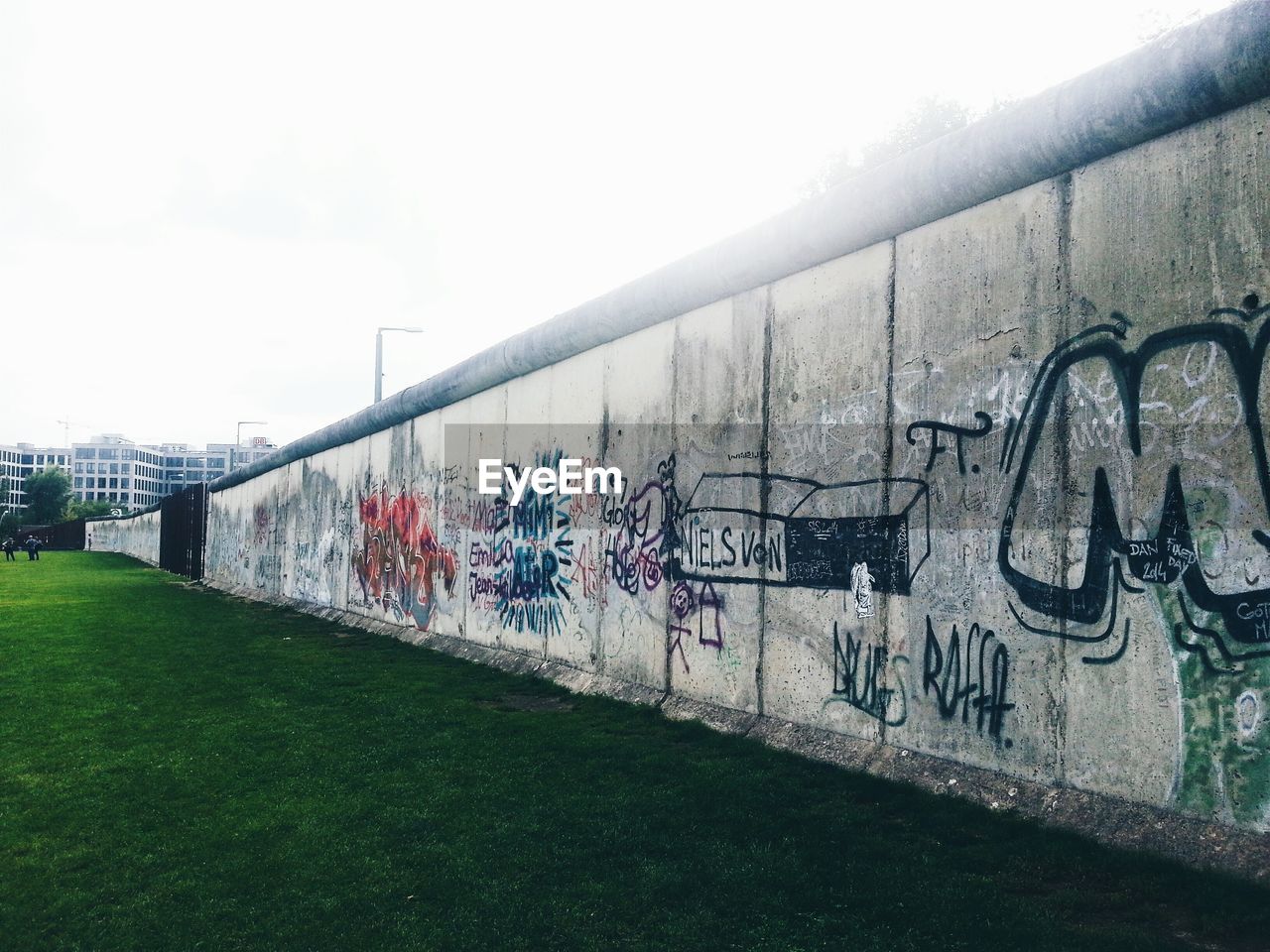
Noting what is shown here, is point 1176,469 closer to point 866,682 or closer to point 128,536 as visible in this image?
point 866,682

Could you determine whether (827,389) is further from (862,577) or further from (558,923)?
(558,923)

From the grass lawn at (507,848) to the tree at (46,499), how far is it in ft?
418

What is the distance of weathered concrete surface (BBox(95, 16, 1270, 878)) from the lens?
13.6 ft

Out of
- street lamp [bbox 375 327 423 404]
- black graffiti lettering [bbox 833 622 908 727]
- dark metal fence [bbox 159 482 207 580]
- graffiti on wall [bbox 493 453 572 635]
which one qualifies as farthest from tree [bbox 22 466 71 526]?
black graffiti lettering [bbox 833 622 908 727]

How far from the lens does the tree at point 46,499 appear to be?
371 ft

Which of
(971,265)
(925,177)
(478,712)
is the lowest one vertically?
(478,712)

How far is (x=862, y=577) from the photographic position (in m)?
6.04

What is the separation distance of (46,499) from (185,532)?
100 meters

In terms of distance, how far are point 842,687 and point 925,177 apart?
3.51m

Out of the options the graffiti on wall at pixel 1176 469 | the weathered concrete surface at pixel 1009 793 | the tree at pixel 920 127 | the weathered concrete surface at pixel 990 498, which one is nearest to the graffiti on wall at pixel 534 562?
the weathered concrete surface at pixel 990 498

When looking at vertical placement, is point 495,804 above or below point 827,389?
below

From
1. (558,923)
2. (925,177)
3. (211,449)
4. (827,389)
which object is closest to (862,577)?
(827,389)

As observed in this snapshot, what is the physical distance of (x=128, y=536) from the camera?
55344 mm

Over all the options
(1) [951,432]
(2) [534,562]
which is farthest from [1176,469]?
(2) [534,562]
